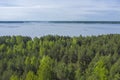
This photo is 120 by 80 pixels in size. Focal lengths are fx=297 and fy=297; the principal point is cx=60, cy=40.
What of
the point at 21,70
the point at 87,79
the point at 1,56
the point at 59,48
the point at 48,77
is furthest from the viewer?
the point at 59,48

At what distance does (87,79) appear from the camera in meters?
39.4

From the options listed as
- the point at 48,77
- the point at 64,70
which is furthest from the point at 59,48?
the point at 48,77

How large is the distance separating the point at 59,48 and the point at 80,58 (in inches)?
374

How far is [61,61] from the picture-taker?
57562 millimetres

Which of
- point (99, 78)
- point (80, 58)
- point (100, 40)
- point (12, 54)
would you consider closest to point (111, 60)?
point (80, 58)

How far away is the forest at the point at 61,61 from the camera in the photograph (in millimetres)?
42812

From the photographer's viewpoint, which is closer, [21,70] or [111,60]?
[21,70]

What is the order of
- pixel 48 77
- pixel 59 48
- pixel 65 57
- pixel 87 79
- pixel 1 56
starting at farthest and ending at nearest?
pixel 59 48 < pixel 65 57 < pixel 1 56 < pixel 48 77 < pixel 87 79

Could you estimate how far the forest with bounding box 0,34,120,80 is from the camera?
4281 cm

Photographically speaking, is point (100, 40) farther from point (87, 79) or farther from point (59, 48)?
point (87, 79)

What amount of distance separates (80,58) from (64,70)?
753 inches

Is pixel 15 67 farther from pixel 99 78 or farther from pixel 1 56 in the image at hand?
pixel 99 78

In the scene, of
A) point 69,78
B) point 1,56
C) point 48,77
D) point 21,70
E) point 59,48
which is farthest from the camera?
point 59,48

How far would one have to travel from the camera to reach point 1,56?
197 ft
